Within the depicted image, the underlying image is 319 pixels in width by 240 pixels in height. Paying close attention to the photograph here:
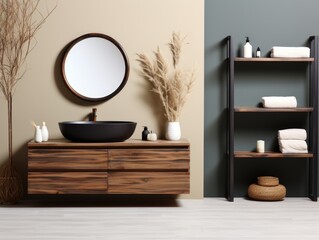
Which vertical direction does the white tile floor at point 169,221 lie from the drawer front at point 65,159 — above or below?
below

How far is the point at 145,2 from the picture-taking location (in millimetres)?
5164

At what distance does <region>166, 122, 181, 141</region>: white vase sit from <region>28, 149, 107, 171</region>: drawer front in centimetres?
61

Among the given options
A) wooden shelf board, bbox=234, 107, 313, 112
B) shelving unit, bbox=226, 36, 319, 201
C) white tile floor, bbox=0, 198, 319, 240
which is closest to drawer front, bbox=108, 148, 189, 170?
white tile floor, bbox=0, 198, 319, 240

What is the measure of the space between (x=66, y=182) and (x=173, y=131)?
→ 103cm

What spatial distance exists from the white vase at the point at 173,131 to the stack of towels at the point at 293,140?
0.95 meters

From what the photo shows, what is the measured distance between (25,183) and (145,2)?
197 centimetres

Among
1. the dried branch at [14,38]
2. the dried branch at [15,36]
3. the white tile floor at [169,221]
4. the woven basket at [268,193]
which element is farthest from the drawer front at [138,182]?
the dried branch at [15,36]

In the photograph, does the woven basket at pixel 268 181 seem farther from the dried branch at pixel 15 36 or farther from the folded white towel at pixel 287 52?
the dried branch at pixel 15 36

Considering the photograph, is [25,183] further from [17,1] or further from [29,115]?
[17,1]

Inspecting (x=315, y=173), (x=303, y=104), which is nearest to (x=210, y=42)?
(x=303, y=104)

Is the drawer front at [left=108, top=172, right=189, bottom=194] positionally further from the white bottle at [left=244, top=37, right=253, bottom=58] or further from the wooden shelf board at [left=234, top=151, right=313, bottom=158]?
the white bottle at [left=244, top=37, right=253, bottom=58]

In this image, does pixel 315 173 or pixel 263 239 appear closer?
pixel 263 239

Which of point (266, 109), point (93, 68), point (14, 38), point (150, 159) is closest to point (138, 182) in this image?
point (150, 159)

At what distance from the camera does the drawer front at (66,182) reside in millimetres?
4758
